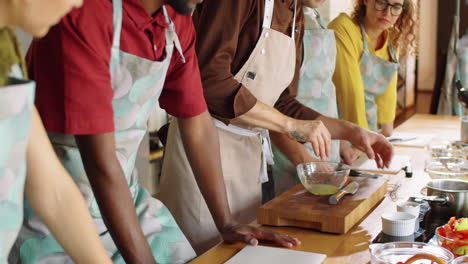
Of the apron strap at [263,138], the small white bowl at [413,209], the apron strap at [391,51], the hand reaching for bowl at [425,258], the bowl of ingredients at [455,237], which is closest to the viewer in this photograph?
the hand reaching for bowl at [425,258]

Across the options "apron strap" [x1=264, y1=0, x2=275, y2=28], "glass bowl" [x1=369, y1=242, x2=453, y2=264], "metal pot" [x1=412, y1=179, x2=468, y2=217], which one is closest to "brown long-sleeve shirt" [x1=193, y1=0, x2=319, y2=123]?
"apron strap" [x1=264, y1=0, x2=275, y2=28]

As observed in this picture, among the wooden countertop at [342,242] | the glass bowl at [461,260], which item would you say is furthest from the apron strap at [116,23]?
the glass bowl at [461,260]

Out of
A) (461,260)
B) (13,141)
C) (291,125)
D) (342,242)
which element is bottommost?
(342,242)

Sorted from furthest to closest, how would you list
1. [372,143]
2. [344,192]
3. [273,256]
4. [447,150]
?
[447,150], [372,143], [344,192], [273,256]

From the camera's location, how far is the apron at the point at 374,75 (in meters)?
3.18

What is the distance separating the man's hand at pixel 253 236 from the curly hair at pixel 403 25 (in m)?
1.82

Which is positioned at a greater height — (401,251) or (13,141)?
(13,141)

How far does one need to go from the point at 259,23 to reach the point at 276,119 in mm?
319

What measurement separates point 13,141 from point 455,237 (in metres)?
0.99

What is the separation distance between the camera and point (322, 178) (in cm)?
185

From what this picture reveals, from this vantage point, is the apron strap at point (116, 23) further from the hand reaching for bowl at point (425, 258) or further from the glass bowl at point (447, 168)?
the glass bowl at point (447, 168)

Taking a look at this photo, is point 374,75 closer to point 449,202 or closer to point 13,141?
point 449,202

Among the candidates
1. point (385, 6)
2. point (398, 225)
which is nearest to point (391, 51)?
point (385, 6)

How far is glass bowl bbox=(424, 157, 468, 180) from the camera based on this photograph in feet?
6.46
